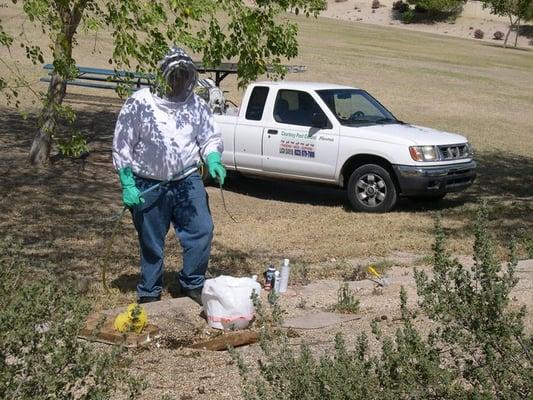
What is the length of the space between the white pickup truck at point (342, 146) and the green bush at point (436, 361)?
340 inches

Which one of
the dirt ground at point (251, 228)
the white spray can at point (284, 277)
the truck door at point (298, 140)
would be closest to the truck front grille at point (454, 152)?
the dirt ground at point (251, 228)

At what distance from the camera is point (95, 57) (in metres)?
32.1

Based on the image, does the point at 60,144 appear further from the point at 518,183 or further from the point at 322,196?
the point at 518,183

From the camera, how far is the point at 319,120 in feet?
44.4

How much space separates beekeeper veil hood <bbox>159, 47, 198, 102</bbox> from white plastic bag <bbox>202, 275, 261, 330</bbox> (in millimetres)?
1398

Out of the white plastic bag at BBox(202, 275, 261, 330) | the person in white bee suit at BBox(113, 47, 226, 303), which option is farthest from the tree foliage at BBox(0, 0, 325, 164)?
the white plastic bag at BBox(202, 275, 261, 330)

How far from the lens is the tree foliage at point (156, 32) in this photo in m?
6.93

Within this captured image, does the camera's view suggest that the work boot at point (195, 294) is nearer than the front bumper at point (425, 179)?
Yes

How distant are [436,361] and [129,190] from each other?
12.2 feet

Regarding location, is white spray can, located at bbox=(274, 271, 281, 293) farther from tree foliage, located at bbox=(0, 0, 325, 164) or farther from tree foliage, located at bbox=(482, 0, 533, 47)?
tree foliage, located at bbox=(482, 0, 533, 47)

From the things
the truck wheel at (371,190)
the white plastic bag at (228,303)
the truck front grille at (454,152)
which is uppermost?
the white plastic bag at (228,303)

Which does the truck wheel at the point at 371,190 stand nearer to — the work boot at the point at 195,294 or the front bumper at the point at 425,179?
the front bumper at the point at 425,179

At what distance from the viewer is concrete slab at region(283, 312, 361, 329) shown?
7.18 metres

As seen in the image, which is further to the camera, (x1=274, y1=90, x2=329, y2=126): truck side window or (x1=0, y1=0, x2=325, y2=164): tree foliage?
(x1=274, y1=90, x2=329, y2=126): truck side window
